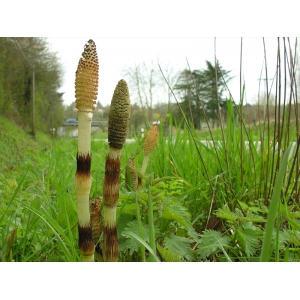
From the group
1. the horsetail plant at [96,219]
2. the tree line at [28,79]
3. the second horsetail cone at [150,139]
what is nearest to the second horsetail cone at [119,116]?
the horsetail plant at [96,219]

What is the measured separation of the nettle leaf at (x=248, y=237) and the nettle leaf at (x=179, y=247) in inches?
4.7

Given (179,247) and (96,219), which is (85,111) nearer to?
(96,219)

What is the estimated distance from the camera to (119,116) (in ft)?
1.26

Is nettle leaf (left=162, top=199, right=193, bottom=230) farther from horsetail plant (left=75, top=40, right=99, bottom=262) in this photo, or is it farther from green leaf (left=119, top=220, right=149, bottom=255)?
horsetail plant (left=75, top=40, right=99, bottom=262)

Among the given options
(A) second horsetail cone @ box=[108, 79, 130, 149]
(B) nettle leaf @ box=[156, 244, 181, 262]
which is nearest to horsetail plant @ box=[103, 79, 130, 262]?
(A) second horsetail cone @ box=[108, 79, 130, 149]

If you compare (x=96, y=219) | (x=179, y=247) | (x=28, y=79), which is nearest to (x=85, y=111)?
(x=96, y=219)

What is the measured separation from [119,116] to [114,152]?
0.05 meters

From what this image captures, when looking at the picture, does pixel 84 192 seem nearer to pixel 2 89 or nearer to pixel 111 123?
pixel 111 123

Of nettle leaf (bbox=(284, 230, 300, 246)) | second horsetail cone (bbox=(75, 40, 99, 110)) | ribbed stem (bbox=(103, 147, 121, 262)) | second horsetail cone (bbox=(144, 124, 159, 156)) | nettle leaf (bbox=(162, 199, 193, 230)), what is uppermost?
second horsetail cone (bbox=(75, 40, 99, 110))

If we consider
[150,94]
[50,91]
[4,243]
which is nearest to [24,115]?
[50,91]

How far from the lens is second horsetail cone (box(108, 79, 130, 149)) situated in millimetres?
383

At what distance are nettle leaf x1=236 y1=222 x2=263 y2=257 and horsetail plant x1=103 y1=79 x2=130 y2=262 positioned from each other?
330 mm

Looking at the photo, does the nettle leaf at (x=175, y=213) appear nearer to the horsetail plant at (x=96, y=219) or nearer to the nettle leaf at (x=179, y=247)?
the nettle leaf at (x=179, y=247)

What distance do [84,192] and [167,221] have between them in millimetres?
407
